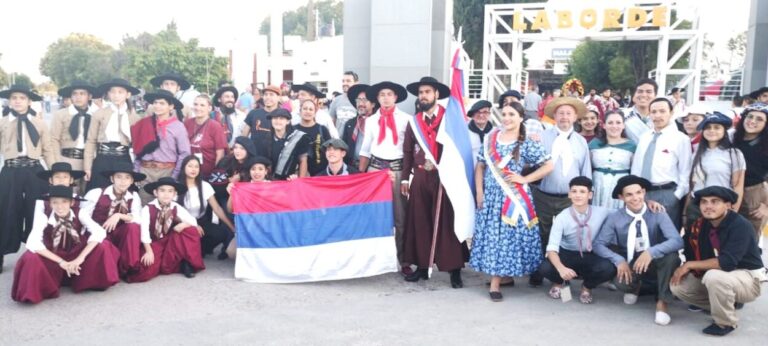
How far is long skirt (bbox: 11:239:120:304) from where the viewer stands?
5.04 meters

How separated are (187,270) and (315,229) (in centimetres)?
128

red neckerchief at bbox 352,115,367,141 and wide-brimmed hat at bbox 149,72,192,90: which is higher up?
wide-brimmed hat at bbox 149,72,192,90

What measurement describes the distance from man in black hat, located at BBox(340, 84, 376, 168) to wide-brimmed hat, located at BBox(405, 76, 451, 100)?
106 centimetres

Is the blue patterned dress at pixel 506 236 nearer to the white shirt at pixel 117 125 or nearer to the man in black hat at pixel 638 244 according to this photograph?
the man in black hat at pixel 638 244

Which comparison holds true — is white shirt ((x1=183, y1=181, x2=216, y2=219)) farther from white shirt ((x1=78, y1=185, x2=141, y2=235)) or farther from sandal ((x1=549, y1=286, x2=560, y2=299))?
sandal ((x1=549, y1=286, x2=560, y2=299))

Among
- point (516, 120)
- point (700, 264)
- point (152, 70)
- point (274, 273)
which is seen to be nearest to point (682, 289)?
point (700, 264)

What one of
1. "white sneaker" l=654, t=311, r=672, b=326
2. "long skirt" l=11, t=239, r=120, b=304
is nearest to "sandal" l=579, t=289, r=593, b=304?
"white sneaker" l=654, t=311, r=672, b=326

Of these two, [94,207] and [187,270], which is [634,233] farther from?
[94,207]

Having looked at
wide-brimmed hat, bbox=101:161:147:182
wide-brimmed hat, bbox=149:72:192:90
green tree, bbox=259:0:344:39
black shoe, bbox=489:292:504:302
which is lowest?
black shoe, bbox=489:292:504:302

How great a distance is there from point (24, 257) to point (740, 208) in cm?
615

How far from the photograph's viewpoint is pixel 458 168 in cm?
571

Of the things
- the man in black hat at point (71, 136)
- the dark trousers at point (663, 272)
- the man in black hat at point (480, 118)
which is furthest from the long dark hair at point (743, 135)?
the man in black hat at point (71, 136)

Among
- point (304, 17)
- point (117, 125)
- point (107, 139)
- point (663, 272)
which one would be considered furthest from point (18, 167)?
point (304, 17)

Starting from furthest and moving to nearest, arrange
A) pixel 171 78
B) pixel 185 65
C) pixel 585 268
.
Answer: pixel 185 65 → pixel 171 78 → pixel 585 268
